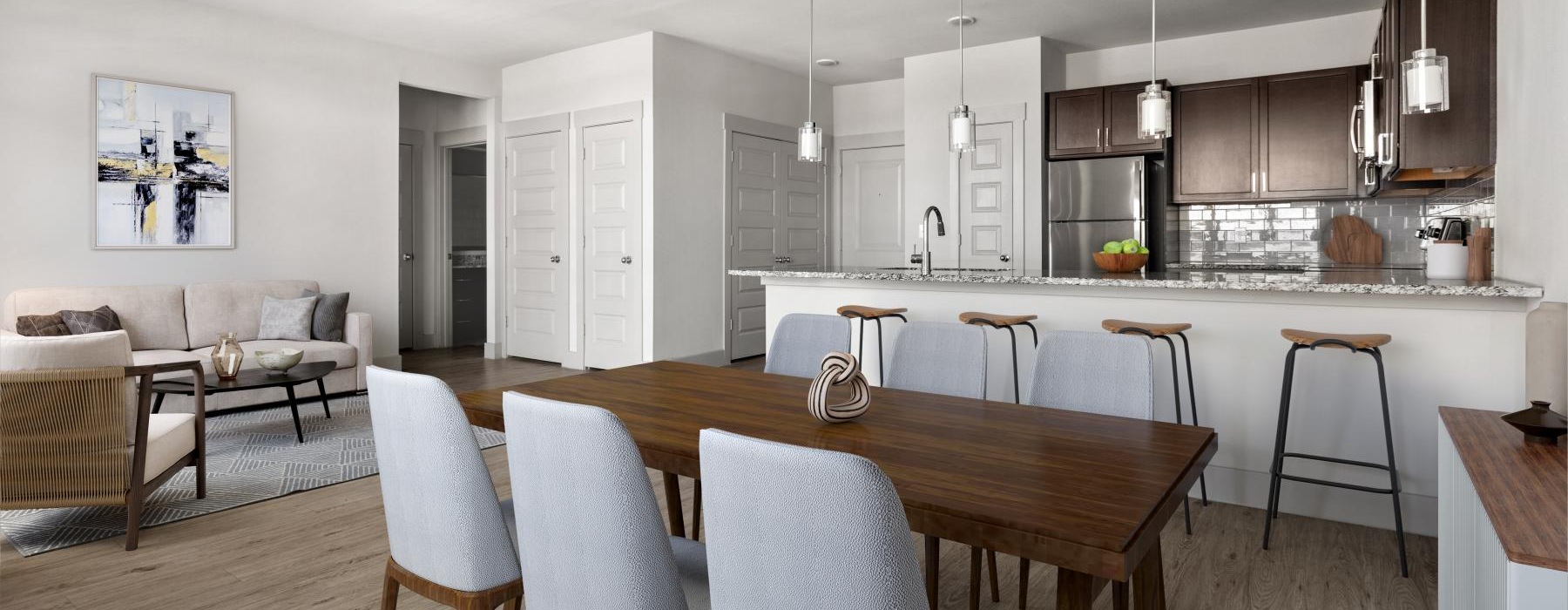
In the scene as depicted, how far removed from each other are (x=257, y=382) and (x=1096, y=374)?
4.13 metres

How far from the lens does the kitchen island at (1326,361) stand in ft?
9.93

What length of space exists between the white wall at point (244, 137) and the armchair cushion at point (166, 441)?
9.26 ft

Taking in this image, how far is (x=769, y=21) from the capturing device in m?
6.15

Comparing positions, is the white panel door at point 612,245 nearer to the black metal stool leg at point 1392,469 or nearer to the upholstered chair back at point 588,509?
the black metal stool leg at point 1392,469

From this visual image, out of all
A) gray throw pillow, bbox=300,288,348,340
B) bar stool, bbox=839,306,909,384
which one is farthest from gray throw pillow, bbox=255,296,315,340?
bar stool, bbox=839,306,909,384

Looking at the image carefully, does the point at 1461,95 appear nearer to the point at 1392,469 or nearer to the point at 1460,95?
the point at 1460,95

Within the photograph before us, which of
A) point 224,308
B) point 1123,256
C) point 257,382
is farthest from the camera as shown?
point 224,308

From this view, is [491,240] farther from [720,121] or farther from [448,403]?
[448,403]

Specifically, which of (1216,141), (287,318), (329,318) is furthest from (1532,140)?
(287,318)

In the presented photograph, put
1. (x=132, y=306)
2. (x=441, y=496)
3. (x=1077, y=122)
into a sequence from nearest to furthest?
(x=441, y=496) < (x=132, y=306) < (x=1077, y=122)

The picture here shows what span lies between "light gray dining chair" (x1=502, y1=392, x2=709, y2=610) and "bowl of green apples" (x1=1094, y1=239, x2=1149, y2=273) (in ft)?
11.1

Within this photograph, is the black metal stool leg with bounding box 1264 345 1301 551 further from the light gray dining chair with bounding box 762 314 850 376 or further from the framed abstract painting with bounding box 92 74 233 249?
the framed abstract painting with bounding box 92 74 233 249

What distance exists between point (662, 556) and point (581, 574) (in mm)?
155

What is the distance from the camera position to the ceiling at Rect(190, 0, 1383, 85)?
18.7ft
